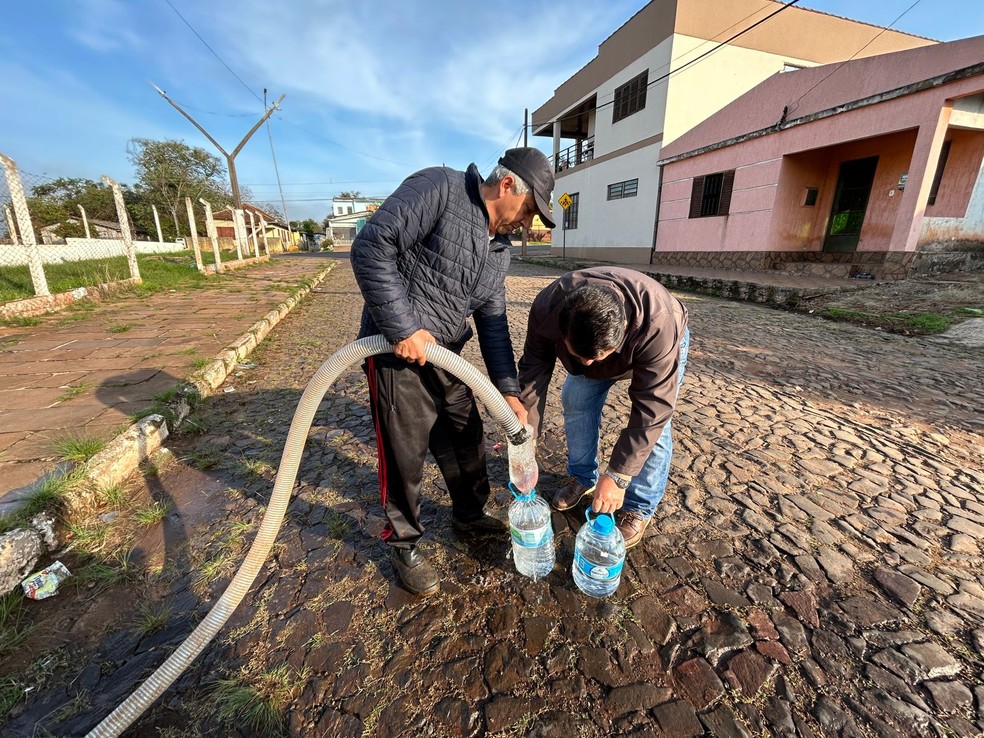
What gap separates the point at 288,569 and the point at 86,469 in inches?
59.0

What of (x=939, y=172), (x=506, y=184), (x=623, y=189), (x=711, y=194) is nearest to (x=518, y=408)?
(x=506, y=184)

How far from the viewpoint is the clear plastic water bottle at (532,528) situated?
206 cm

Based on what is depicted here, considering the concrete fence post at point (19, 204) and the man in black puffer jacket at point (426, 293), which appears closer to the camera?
the man in black puffer jacket at point (426, 293)

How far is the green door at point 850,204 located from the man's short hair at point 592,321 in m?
14.7

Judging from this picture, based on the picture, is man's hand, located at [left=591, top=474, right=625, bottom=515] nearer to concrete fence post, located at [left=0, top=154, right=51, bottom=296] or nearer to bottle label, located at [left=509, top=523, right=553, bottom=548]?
bottle label, located at [left=509, top=523, right=553, bottom=548]

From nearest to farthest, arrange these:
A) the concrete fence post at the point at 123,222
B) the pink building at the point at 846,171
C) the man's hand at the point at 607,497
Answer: the man's hand at the point at 607,497 → the concrete fence post at the point at 123,222 → the pink building at the point at 846,171

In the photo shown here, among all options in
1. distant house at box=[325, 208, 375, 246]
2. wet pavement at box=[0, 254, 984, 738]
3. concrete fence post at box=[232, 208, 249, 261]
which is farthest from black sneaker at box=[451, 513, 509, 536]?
distant house at box=[325, 208, 375, 246]

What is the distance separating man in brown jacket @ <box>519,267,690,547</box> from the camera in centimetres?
157

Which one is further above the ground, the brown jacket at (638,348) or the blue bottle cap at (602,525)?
the brown jacket at (638,348)

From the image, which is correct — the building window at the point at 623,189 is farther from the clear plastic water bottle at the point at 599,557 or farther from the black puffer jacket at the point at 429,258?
the clear plastic water bottle at the point at 599,557

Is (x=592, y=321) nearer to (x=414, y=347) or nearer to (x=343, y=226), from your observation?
(x=414, y=347)

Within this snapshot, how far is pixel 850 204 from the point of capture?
12.1m

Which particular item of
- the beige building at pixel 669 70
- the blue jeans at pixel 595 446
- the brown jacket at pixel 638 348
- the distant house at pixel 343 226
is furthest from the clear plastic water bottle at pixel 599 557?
the distant house at pixel 343 226

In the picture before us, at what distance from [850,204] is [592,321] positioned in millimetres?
15169
